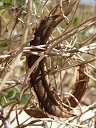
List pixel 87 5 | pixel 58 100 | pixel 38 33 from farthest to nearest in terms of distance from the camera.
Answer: pixel 87 5 < pixel 58 100 < pixel 38 33

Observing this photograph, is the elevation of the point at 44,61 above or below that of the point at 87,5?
below

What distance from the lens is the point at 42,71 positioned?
0.74 metres

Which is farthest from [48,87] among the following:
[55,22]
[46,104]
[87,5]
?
[87,5]

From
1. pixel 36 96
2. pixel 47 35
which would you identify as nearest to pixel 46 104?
pixel 36 96

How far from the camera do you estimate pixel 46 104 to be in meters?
0.75

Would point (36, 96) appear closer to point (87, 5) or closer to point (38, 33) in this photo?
point (38, 33)

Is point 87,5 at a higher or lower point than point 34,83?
higher

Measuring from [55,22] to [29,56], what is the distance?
0.09 m

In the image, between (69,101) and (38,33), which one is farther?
(69,101)

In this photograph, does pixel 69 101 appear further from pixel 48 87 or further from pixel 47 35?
pixel 47 35

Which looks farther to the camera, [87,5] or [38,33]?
[87,5]

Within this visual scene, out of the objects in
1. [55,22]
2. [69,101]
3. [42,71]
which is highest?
[55,22]

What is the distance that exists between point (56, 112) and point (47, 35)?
189 millimetres

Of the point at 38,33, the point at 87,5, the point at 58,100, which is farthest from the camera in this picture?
the point at 87,5
